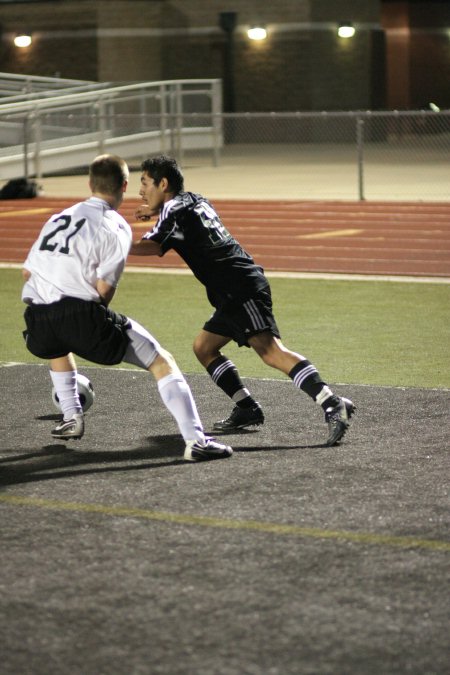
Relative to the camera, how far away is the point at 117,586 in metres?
4.79

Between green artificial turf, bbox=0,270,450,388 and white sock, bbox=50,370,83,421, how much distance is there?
242cm

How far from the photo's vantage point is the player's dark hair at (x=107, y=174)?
673cm

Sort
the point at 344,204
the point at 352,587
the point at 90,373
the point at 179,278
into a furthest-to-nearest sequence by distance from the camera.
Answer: the point at 344,204 < the point at 179,278 < the point at 90,373 < the point at 352,587

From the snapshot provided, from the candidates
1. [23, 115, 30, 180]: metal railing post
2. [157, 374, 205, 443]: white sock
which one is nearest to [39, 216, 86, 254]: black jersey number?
[157, 374, 205, 443]: white sock

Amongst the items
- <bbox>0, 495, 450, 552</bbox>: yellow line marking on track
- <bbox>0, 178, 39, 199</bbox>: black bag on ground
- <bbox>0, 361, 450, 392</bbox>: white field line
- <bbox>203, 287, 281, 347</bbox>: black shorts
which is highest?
<bbox>0, 178, 39, 199</bbox>: black bag on ground

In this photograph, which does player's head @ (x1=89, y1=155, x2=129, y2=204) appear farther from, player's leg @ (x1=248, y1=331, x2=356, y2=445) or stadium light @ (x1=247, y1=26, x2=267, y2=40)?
stadium light @ (x1=247, y1=26, x2=267, y2=40)

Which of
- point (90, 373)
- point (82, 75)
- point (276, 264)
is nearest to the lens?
point (90, 373)

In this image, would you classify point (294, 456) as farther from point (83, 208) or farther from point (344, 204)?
point (344, 204)

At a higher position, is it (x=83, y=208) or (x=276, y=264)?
(x=83, y=208)

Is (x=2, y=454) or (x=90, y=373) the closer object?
(x=2, y=454)

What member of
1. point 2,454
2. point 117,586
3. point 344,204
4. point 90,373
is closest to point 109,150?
point 344,204

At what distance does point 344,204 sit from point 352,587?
52.5 feet

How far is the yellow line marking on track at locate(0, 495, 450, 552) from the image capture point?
5285 mm

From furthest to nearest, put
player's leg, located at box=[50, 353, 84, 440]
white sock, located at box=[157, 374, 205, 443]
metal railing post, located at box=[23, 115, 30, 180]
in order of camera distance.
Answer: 1. metal railing post, located at box=[23, 115, 30, 180]
2. player's leg, located at box=[50, 353, 84, 440]
3. white sock, located at box=[157, 374, 205, 443]
